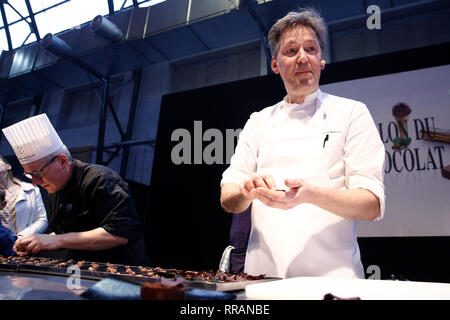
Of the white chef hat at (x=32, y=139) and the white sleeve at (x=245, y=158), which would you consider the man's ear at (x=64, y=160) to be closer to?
the white chef hat at (x=32, y=139)

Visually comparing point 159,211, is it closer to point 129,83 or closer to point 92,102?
point 129,83

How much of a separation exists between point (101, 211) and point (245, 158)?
87 centimetres

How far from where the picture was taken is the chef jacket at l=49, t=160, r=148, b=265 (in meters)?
1.65

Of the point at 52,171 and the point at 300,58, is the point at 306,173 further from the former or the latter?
the point at 52,171

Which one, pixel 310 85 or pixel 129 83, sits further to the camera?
pixel 129 83

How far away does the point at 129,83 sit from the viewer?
658cm

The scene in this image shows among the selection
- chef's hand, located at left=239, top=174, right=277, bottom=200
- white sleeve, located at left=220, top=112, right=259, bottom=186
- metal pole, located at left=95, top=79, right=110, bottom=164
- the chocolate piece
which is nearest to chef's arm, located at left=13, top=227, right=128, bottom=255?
white sleeve, located at left=220, top=112, right=259, bottom=186

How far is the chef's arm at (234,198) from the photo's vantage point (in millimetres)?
1060

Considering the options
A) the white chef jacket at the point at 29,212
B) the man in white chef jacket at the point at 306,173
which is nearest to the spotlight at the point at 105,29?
the white chef jacket at the point at 29,212

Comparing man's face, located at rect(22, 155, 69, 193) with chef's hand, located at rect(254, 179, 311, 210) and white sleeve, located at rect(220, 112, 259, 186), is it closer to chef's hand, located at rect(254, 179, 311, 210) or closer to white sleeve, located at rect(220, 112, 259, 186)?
white sleeve, located at rect(220, 112, 259, 186)

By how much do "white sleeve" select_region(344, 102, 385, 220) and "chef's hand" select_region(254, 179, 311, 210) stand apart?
226 mm

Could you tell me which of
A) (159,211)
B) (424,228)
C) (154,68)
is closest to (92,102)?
(154,68)

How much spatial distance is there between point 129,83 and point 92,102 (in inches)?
41.3

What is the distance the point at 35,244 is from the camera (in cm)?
151
